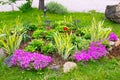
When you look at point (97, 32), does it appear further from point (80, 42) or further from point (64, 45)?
point (64, 45)

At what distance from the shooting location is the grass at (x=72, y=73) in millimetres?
5523

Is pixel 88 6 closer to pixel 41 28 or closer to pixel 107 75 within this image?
pixel 41 28

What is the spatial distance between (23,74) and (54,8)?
508 cm

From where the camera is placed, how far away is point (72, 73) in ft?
18.5

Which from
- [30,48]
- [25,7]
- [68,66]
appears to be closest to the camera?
[68,66]

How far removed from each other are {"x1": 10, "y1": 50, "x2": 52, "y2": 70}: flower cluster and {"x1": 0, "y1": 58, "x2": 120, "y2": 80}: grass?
104mm

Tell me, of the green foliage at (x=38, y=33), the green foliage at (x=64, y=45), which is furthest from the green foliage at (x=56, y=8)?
the green foliage at (x=64, y=45)

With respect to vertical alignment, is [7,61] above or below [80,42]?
below

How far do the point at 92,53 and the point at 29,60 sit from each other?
1.16 metres

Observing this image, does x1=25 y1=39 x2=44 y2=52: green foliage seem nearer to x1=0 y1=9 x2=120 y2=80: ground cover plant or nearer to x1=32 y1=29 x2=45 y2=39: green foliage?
x1=0 y1=9 x2=120 y2=80: ground cover plant

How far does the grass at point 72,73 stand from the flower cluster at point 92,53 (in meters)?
0.13

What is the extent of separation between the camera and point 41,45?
6.32 meters

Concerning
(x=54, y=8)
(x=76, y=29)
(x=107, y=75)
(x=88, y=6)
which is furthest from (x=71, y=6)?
(x=107, y=75)

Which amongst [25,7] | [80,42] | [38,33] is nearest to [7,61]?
[38,33]
